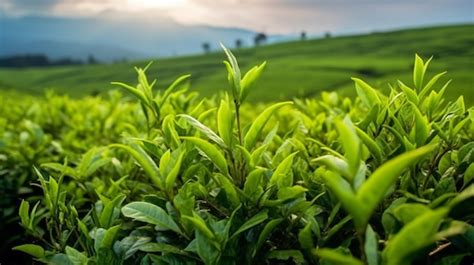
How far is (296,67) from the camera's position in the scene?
2023 inches

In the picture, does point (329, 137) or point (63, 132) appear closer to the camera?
point (329, 137)

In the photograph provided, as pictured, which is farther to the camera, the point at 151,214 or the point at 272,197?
the point at 272,197

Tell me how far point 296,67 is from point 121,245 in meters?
50.8

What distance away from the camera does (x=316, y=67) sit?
50.0m

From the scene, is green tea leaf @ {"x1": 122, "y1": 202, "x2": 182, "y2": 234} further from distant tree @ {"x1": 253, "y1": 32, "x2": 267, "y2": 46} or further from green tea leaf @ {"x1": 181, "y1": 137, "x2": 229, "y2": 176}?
distant tree @ {"x1": 253, "y1": 32, "x2": 267, "y2": 46}

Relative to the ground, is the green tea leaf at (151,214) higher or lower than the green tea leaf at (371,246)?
lower

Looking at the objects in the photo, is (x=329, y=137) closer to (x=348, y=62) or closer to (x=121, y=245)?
(x=121, y=245)

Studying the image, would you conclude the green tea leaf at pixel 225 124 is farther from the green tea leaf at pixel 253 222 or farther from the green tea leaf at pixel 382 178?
the green tea leaf at pixel 382 178

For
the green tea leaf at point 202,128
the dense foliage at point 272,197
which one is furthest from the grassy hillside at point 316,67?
the green tea leaf at point 202,128

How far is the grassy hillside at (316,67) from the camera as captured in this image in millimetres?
42875

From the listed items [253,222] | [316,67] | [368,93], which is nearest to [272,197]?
[253,222]

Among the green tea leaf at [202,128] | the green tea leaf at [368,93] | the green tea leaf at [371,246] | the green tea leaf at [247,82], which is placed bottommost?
the green tea leaf at [371,246]

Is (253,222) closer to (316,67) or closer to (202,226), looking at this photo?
(202,226)

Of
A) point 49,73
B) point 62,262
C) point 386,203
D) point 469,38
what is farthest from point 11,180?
point 49,73
